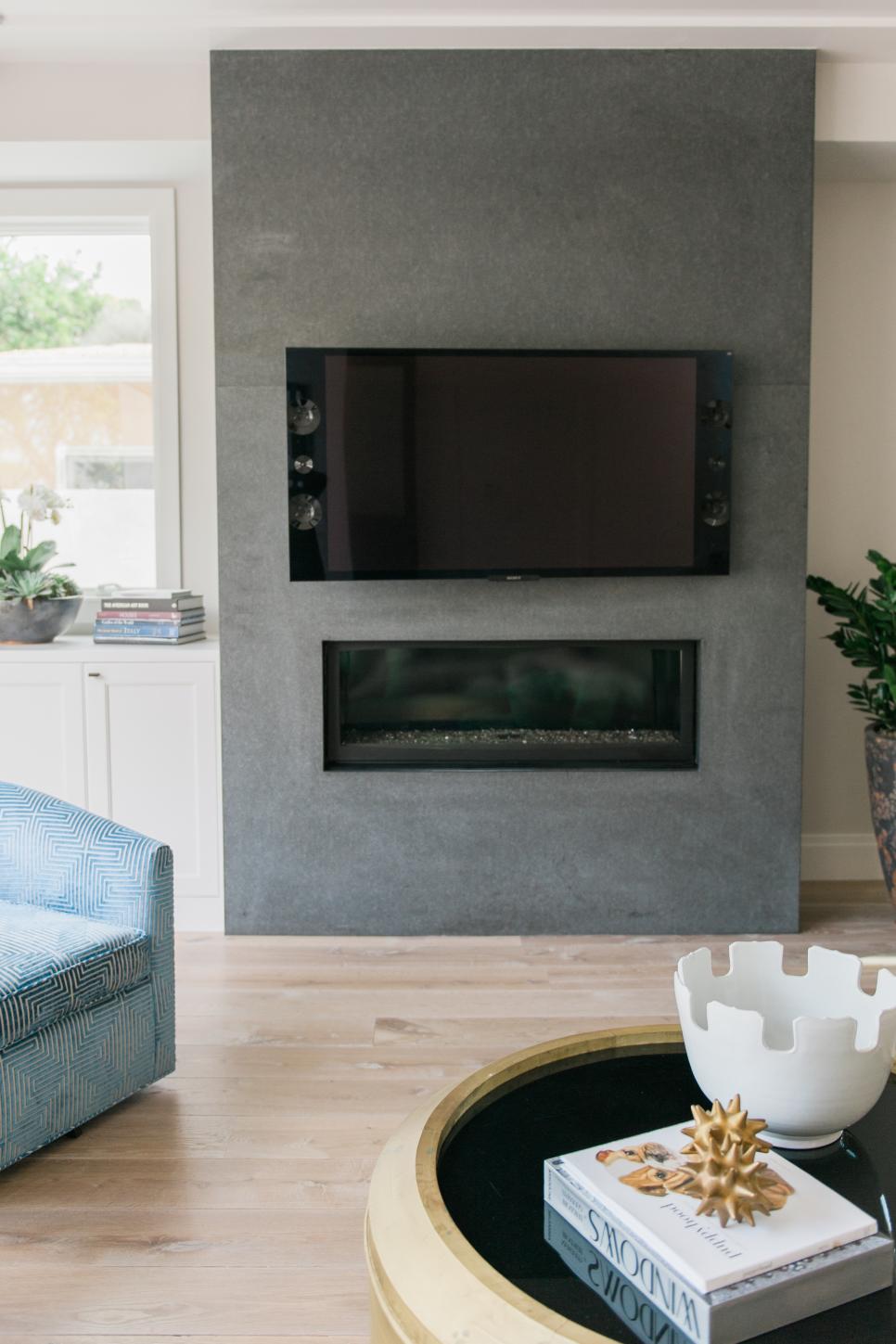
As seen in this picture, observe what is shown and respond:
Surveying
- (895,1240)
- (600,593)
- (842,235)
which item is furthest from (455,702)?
(895,1240)

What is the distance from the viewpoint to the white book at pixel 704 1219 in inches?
47.7

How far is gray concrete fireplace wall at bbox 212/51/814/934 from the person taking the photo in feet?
11.5

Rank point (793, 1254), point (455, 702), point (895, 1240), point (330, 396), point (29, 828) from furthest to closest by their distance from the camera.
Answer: point (455, 702)
point (330, 396)
point (29, 828)
point (895, 1240)
point (793, 1254)

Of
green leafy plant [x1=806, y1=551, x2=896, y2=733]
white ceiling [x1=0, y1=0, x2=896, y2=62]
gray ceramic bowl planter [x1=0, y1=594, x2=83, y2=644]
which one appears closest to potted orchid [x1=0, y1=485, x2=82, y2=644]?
gray ceramic bowl planter [x1=0, y1=594, x2=83, y2=644]

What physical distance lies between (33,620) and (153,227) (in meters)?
1.37

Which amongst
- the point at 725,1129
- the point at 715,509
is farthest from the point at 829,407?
the point at 725,1129

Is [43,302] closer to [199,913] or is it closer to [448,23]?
[448,23]

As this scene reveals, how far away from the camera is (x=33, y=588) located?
383cm

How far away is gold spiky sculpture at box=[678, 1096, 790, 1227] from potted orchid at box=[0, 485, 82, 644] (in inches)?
118

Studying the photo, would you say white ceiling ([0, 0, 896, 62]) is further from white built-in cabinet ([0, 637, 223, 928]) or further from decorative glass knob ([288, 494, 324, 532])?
white built-in cabinet ([0, 637, 223, 928])

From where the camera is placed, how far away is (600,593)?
366cm

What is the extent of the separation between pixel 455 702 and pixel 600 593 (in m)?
0.57

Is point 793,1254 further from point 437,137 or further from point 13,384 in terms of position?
point 13,384

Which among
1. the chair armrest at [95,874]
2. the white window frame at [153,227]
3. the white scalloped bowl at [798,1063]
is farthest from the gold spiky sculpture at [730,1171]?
the white window frame at [153,227]
